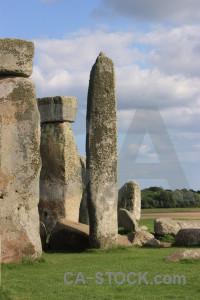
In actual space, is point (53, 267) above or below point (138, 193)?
below

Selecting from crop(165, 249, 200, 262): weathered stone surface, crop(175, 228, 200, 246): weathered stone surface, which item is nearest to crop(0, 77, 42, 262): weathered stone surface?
crop(165, 249, 200, 262): weathered stone surface

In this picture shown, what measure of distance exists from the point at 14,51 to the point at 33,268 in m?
4.54

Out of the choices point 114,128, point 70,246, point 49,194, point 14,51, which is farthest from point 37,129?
point 49,194

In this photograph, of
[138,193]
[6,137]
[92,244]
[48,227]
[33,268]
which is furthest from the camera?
[138,193]

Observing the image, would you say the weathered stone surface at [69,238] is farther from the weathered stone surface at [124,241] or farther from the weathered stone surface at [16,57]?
the weathered stone surface at [16,57]

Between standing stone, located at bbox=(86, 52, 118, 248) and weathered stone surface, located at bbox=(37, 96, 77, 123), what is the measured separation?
14.4 feet

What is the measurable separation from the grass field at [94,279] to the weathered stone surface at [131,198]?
358 inches

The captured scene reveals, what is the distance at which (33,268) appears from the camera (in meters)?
11.9

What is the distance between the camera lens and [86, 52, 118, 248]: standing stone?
48.9 feet

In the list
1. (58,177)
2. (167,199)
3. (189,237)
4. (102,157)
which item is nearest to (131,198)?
(58,177)

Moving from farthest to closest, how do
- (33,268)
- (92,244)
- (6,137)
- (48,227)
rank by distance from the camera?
(48,227)
(92,244)
(6,137)
(33,268)

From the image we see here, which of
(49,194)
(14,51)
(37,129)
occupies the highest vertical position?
(14,51)

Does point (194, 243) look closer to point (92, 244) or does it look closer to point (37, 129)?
point (92, 244)

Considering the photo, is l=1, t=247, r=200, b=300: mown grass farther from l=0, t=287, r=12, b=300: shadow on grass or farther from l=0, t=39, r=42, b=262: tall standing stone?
l=0, t=39, r=42, b=262: tall standing stone
